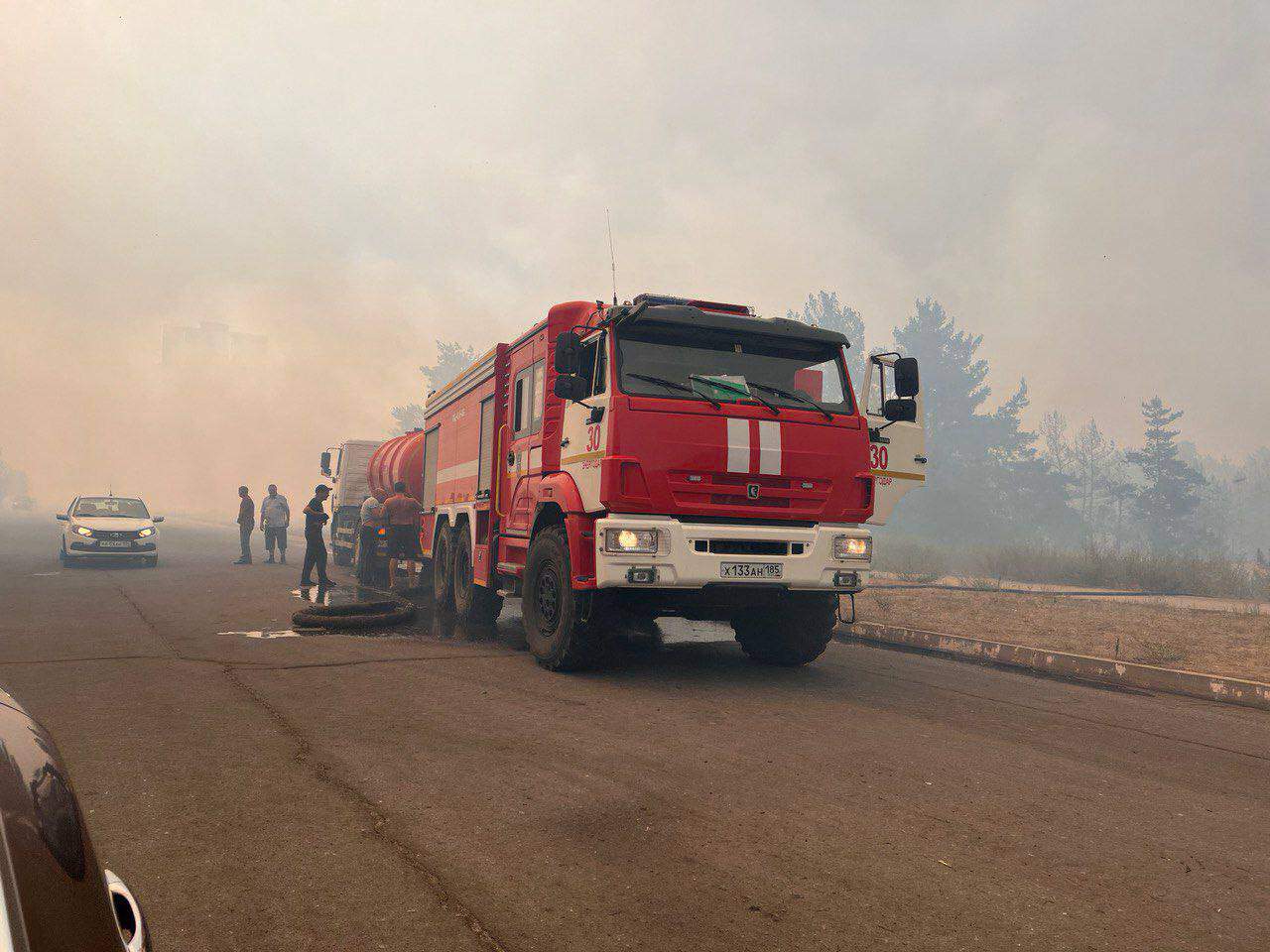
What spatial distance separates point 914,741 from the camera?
567cm

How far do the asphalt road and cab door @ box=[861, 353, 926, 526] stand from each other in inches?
91.8

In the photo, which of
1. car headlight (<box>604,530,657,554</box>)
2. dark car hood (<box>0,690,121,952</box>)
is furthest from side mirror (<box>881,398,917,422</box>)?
dark car hood (<box>0,690,121,952</box>)

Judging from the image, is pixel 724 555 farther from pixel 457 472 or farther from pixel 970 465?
pixel 970 465

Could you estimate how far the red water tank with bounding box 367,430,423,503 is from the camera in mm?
16906

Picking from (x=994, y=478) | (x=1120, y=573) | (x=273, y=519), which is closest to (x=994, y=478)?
(x=994, y=478)

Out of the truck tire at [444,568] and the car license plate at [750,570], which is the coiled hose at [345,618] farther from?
the car license plate at [750,570]

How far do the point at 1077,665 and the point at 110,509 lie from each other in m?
20.0

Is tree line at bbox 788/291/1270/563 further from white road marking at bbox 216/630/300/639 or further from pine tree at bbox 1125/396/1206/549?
white road marking at bbox 216/630/300/639

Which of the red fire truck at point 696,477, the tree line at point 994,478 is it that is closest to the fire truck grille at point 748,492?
the red fire truck at point 696,477

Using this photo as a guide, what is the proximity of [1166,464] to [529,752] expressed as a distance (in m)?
62.8

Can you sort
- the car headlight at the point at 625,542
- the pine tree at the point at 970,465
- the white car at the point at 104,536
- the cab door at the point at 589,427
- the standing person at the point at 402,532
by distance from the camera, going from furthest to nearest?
the pine tree at the point at 970,465 < the white car at the point at 104,536 < the standing person at the point at 402,532 < the cab door at the point at 589,427 < the car headlight at the point at 625,542

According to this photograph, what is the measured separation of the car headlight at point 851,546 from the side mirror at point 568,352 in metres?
2.65

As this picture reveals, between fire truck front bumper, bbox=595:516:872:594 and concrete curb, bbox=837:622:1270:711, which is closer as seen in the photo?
fire truck front bumper, bbox=595:516:872:594

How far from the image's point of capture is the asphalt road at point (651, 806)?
3062 millimetres
